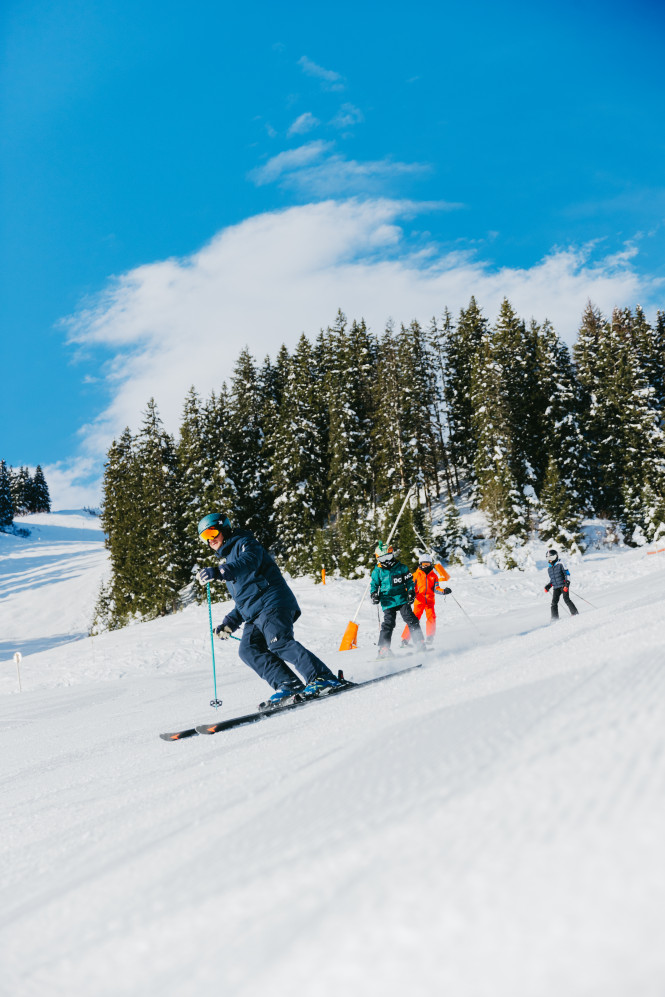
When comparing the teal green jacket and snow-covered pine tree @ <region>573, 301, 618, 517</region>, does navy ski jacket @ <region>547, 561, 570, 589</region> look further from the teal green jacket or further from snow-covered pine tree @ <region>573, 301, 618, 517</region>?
snow-covered pine tree @ <region>573, 301, 618, 517</region>

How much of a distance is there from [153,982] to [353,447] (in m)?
41.2

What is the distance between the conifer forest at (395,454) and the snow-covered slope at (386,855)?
31.5 m

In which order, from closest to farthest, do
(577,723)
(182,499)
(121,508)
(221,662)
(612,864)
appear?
(612,864) → (577,723) → (221,662) → (182,499) → (121,508)

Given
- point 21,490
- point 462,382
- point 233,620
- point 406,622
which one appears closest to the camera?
point 233,620

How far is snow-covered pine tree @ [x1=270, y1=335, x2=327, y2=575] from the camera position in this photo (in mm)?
40594

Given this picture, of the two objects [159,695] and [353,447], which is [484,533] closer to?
[353,447]

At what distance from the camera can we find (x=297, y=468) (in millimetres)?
41562

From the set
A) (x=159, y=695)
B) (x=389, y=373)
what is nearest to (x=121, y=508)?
(x=389, y=373)

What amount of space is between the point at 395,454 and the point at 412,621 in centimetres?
3197

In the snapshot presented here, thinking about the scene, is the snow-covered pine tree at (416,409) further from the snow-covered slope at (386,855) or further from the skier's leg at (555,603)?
the snow-covered slope at (386,855)

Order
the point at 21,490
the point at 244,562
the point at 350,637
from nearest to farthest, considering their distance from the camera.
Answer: the point at 244,562 → the point at 350,637 → the point at 21,490

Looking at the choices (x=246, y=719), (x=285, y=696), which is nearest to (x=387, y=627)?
(x=285, y=696)

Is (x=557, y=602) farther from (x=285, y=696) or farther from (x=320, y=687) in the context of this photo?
(x=285, y=696)

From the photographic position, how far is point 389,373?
43.8m
